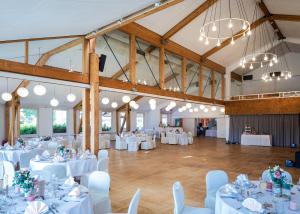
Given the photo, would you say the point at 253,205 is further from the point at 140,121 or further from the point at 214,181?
the point at 140,121

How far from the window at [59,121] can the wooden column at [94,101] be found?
860 centimetres

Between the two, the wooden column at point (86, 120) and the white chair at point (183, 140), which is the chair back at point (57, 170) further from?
the white chair at point (183, 140)

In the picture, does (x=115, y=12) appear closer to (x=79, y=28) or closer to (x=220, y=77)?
(x=79, y=28)

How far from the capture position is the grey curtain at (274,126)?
14.6 m

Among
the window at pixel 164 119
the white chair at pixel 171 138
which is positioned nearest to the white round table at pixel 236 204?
the white chair at pixel 171 138

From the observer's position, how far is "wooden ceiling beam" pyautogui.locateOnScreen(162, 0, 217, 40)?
836cm

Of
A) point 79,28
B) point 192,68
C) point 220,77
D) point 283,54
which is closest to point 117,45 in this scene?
point 79,28

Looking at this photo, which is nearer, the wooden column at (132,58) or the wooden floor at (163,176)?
the wooden floor at (163,176)

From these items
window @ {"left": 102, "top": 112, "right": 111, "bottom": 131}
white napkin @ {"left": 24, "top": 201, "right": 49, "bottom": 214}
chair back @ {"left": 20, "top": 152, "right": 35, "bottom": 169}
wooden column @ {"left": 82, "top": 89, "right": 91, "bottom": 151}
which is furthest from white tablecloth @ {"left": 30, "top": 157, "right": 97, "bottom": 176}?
window @ {"left": 102, "top": 112, "right": 111, "bottom": 131}

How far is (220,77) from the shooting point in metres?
16.2

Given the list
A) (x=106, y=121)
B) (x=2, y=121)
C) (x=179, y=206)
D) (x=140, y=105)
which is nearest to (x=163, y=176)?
(x=179, y=206)

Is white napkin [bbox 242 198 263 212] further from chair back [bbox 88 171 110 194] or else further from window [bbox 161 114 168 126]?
window [bbox 161 114 168 126]

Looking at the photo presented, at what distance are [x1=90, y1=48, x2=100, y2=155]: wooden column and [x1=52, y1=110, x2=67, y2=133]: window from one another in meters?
8.60

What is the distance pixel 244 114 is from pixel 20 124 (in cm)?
1393
